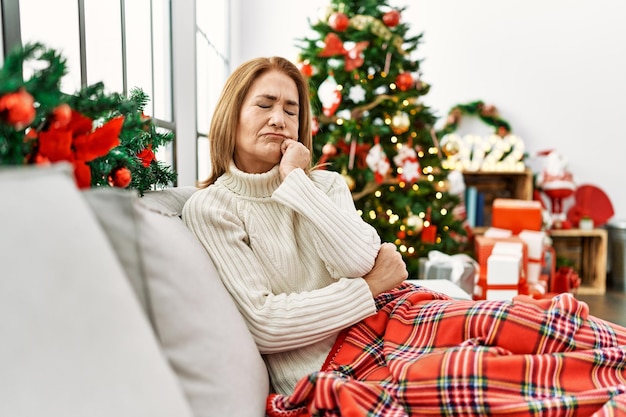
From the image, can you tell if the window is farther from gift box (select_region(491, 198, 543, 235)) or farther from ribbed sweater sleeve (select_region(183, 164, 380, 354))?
gift box (select_region(491, 198, 543, 235))

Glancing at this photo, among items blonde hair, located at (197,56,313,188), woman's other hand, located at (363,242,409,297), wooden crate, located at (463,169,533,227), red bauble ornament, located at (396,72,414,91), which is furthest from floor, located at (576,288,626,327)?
blonde hair, located at (197,56,313,188)

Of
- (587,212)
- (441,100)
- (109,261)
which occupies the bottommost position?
(587,212)

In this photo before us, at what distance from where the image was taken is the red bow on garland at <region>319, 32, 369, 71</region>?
9.34 feet

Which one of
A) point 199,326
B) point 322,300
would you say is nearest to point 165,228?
point 199,326

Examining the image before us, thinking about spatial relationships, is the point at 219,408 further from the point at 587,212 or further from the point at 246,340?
the point at 587,212

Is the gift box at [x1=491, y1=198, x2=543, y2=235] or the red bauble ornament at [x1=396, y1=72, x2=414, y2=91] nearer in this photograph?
the red bauble ornament at [x1=396, y1=72, x2=414, y2=91]

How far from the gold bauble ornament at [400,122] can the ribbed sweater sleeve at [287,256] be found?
1743 millimetres

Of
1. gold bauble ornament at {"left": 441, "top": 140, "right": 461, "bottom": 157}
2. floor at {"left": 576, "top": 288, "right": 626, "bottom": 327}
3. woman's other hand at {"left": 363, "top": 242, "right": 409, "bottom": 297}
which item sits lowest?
floor at {"left": 576, "top": 288, "right": 626, "bottom": 327}

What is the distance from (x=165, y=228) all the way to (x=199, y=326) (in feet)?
0.52

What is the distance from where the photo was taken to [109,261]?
20.0 inches

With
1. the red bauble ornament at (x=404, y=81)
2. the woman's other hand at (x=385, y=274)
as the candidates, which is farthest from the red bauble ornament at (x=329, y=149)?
the woman's other hand at (x=385, y=274)

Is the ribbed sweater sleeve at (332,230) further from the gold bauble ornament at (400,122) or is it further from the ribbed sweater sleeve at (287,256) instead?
the gold bauble ornament at (400,122)

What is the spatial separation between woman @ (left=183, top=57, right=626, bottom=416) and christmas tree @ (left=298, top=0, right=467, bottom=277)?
149 centimetres

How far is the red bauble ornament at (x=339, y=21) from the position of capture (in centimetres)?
286
